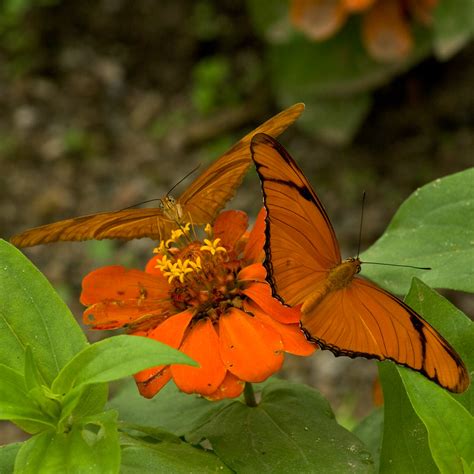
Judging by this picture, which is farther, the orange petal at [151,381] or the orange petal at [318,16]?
the orange petal at [318,16]

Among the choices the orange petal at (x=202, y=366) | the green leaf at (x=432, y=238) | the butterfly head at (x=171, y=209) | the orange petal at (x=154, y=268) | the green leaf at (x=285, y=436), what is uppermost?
the butterfly head at (x=171, y=209)

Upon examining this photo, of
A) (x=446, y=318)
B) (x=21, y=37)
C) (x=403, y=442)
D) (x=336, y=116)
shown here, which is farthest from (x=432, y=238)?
(x=21, y=37)

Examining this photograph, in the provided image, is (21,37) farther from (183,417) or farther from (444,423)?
(444,423)

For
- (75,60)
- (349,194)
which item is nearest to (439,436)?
(349,194)

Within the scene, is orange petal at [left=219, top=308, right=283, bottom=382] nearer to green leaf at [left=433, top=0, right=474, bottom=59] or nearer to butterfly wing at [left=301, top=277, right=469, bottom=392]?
butterfly wing at [left=301, top=277, right=469, bottom=392]

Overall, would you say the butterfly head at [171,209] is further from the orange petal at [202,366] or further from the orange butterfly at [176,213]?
the orange petal at [202,366]

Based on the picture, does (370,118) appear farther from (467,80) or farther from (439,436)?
(439,436)

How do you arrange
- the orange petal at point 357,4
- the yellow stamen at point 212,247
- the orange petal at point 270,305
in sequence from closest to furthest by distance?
1. the orange petal at point 270,305
2. the yellow stamen at point 212,247
3. the orange petal at point 357,4

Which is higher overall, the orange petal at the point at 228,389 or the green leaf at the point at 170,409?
the orange petal at the point at 228,389

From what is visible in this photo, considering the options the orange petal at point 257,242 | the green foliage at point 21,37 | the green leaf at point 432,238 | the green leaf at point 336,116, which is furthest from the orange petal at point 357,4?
the orange petal at point 257,242
